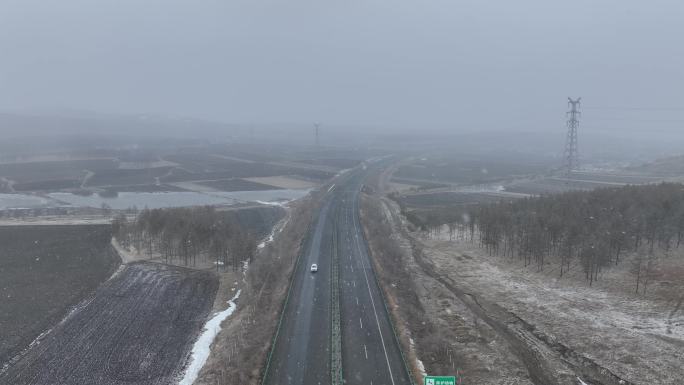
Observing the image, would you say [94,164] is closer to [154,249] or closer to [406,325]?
[154,249]

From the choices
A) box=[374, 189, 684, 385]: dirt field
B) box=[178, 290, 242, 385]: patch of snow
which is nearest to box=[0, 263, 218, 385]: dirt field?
box=[178, 290, 242, 385]: patch of snow

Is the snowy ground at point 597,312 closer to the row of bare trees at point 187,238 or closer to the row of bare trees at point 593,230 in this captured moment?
the row of bare trees at point 593,230

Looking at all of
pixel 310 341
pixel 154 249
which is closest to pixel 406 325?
pixel 310 341

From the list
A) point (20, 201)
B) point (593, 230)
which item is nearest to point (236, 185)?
point (20, 201)

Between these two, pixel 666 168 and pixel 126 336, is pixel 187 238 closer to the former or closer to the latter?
pixel 126 336

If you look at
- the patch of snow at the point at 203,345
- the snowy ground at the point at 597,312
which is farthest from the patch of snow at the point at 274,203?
the patch of snow at the point at 203,345

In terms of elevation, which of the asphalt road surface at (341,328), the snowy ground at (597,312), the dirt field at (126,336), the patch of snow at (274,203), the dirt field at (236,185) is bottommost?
the dirt field at (126,336)

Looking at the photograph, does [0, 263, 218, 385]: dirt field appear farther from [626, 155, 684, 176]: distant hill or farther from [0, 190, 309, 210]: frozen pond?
[626, 155, 684, 176]: distant hill
